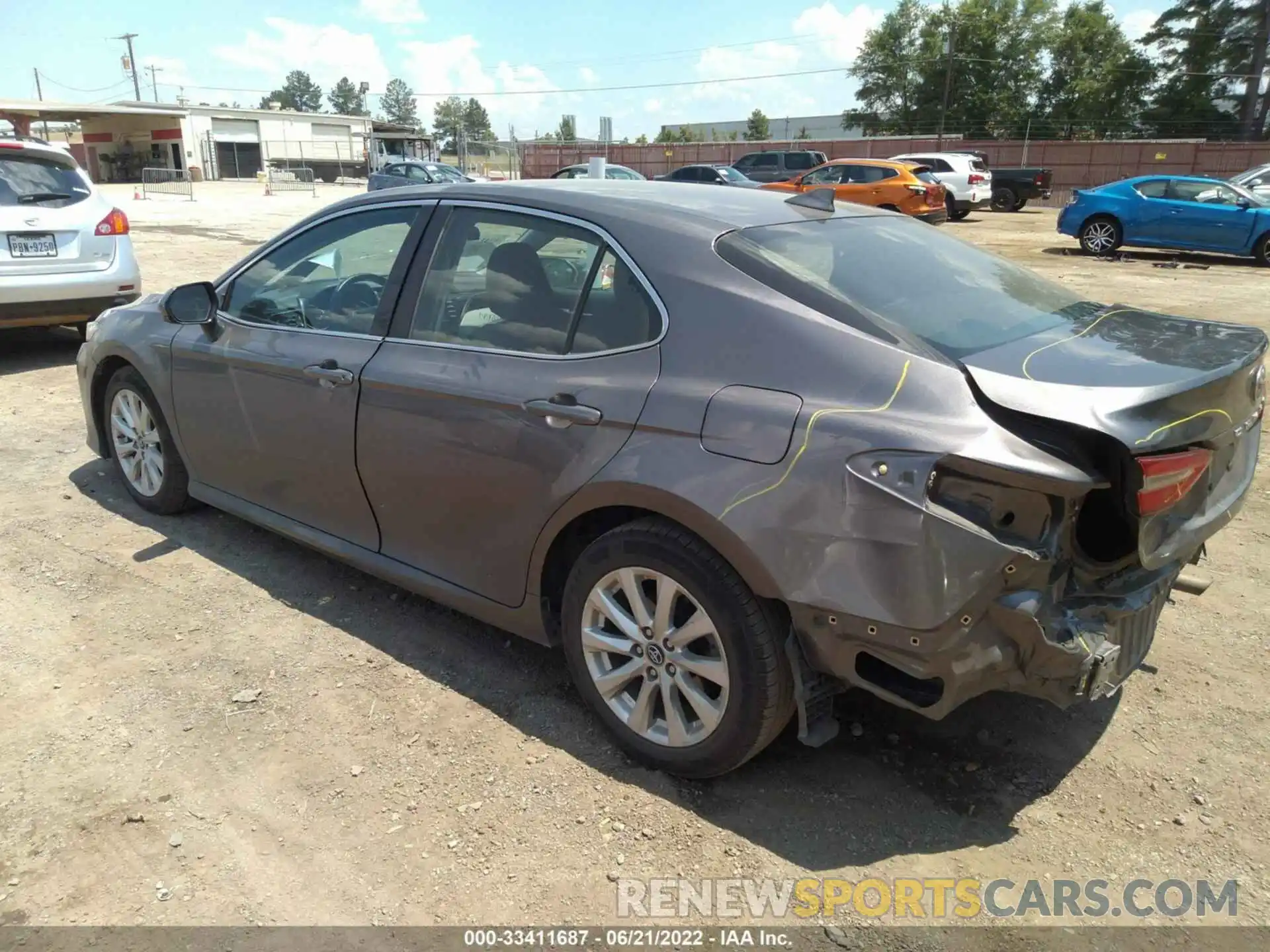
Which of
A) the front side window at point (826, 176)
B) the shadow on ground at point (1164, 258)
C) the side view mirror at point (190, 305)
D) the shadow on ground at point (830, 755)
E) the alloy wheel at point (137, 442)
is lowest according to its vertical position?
the shadow on ground at point (830, 755)

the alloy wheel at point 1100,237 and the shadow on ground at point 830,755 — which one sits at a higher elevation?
the alloy wheel at point 1100,237

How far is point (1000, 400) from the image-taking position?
222 cm

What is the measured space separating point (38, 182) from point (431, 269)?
6.26m

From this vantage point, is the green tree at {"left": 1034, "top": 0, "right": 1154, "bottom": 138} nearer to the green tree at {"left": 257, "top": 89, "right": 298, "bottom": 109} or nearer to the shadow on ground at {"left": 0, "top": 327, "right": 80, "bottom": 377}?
the shadow on ground at {"left": 0, "top": 327, "right": 80, "bottom": 377}

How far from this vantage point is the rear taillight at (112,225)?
783 centimetres

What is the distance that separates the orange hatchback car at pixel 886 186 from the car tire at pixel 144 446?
19140mm

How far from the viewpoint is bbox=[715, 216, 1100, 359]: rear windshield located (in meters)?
2.54

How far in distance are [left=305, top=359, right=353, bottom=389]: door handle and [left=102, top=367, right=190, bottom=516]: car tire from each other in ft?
4.43

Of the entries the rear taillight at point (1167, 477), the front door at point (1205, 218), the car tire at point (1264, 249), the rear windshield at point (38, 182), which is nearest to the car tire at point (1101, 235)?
the front door at point (1205, 218)

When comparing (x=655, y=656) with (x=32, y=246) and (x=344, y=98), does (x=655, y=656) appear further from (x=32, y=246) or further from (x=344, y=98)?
(x=344, y=98)

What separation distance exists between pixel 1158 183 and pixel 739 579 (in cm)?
1851

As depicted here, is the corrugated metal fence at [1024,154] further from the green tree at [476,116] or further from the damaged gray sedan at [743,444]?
the green tree at [476,116]

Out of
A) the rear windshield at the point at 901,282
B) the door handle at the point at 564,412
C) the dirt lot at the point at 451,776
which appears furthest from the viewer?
the door handle at the point at 564,412

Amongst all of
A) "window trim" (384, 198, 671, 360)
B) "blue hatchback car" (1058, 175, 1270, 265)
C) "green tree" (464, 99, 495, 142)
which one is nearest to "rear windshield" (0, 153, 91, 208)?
"window trim" (384, 198, 671, 360)
